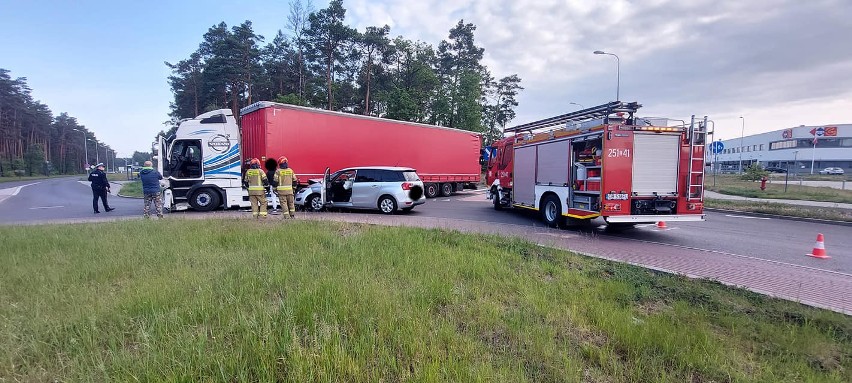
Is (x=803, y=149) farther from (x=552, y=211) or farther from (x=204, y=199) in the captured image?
(x=204, y=199)

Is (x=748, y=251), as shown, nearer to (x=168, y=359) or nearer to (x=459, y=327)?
(x=459, y=327)

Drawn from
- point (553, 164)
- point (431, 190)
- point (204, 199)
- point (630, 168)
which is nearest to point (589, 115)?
point (553, 164)

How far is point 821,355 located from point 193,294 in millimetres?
5526

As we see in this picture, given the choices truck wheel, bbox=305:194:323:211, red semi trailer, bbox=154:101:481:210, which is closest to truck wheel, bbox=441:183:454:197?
red semi trailer, bbox=154:101:481:210

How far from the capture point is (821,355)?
309cm

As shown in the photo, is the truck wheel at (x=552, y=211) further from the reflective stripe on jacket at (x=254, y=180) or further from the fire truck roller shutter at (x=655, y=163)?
the reflective stripe on jacket at (x=254, y=180)

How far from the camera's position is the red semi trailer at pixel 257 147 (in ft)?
40.4

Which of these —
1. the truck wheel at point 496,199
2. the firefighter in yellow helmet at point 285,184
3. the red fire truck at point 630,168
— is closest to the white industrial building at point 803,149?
the truck wheel at point 496,199

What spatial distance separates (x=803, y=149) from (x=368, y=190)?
93212 mm

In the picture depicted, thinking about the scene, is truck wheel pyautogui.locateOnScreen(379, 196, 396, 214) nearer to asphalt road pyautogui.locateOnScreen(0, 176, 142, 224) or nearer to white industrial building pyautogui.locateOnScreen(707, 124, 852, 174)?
asphalt road pyautogui.locateOnScreen(0, 176, 142, 224)

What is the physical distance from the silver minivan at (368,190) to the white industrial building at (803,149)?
6762cm

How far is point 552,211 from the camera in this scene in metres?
10.6

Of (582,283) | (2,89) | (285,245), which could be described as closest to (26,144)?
(2,89)

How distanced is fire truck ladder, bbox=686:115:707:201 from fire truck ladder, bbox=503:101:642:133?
5.01 ft
